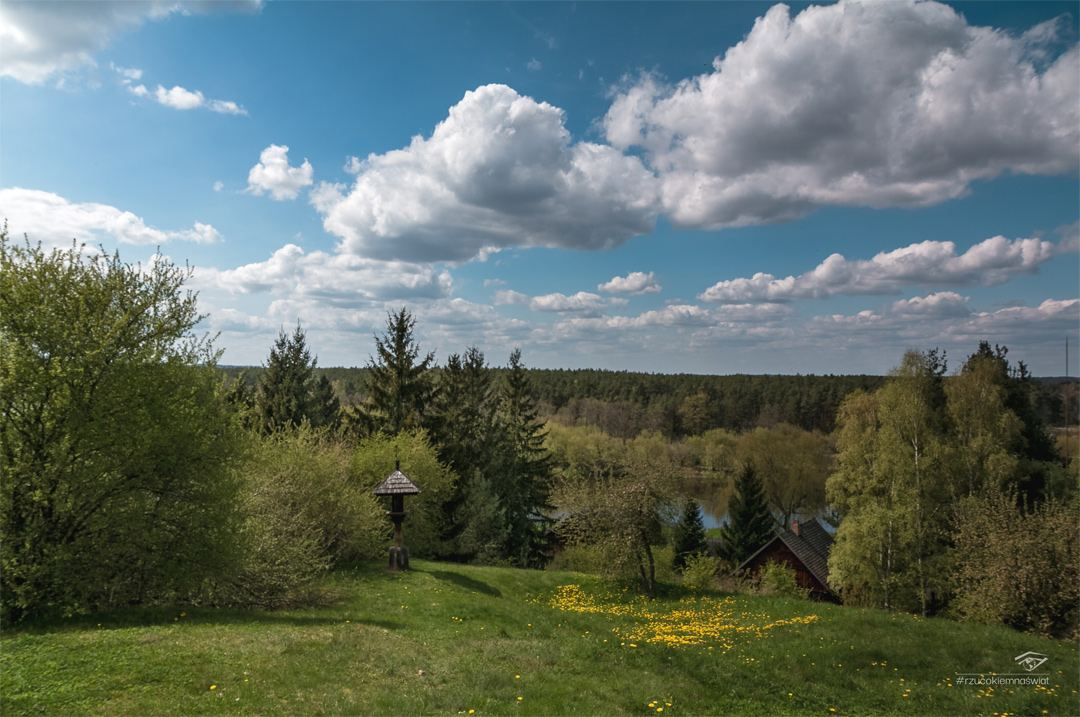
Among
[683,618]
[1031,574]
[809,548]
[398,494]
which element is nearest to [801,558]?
[809,548]


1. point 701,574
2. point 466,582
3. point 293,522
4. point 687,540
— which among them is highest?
point 293,522

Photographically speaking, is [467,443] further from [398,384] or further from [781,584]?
[781,584]

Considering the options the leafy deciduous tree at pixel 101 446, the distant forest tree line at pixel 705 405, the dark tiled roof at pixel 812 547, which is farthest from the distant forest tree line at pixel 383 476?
the distant forest tree line at pixel 705 405

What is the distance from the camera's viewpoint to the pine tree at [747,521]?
3556 centimetres

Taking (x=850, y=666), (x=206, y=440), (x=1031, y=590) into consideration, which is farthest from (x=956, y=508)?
(x=206, y=440)

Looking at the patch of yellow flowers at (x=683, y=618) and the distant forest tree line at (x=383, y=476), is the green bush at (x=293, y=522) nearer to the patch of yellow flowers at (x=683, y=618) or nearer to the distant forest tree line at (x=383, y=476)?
the distant forest tree line at (x=383, y=476)

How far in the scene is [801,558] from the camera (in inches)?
1171

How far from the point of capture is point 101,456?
10.2 meters

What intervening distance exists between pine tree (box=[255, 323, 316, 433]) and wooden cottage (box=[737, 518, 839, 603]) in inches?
1173

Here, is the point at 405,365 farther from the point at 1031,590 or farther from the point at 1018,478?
the point at 1018,478

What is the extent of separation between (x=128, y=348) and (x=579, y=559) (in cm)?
2346

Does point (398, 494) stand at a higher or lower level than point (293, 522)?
higher

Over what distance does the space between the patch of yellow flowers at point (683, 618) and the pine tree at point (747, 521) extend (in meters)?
16.7

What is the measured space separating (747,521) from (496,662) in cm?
3030
